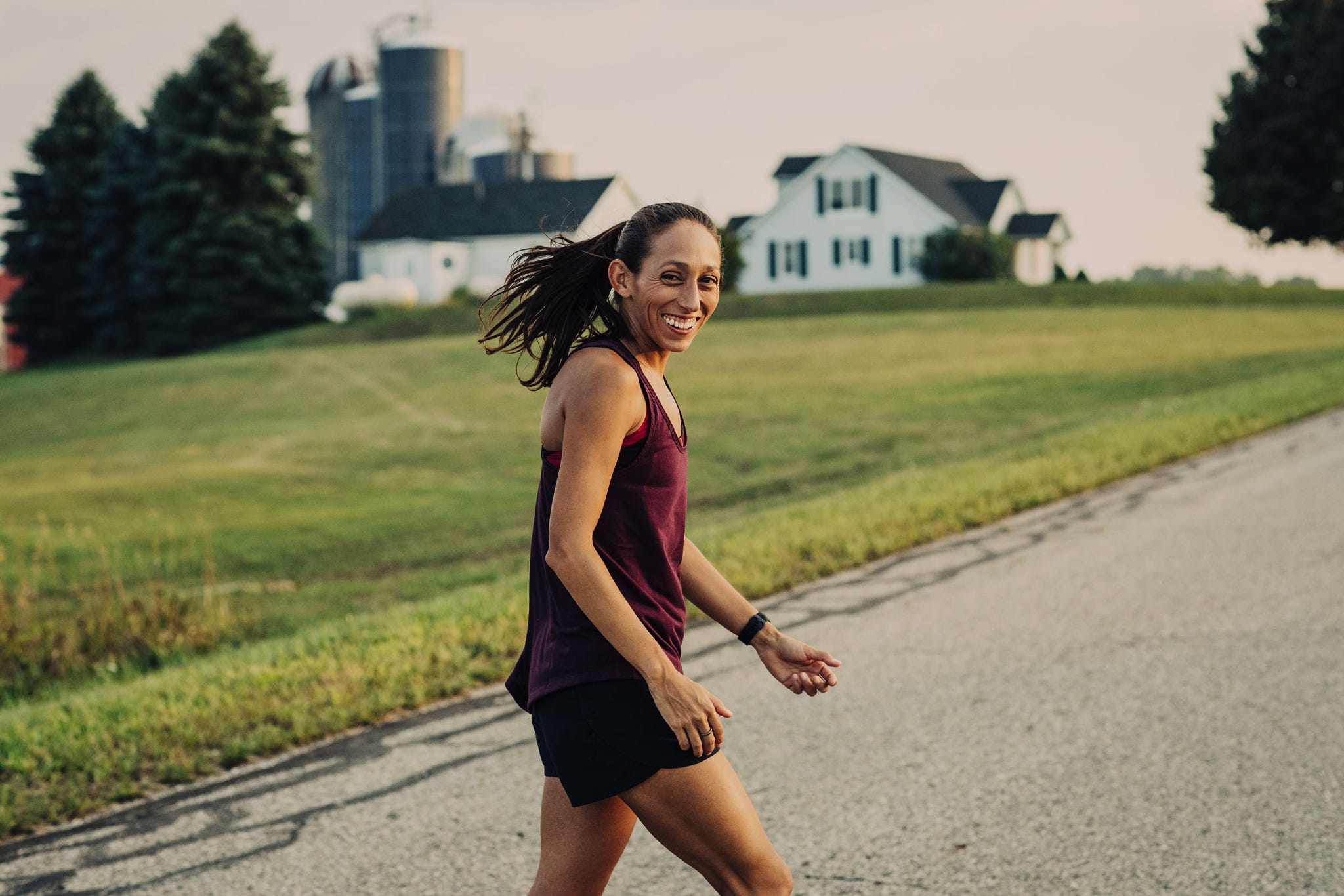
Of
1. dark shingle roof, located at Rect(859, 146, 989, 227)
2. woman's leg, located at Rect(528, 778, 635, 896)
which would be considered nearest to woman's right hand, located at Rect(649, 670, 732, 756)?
woman's leg, located at Rect(528, 778, 635, 896)

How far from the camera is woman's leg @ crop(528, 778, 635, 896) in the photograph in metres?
2.68

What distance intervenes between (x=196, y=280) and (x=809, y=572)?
1835 inches

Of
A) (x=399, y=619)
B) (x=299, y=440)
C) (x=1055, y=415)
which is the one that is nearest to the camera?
(x=399, y=619)

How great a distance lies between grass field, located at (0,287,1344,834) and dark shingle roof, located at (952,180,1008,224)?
22206 millimetres

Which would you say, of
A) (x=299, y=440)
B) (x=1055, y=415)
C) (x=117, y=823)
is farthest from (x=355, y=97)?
(x=117, y=823)

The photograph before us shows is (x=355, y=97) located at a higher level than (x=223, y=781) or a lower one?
higher


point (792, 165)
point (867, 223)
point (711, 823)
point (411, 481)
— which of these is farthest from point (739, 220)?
point (711, 823)

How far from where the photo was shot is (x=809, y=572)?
27.4 feet

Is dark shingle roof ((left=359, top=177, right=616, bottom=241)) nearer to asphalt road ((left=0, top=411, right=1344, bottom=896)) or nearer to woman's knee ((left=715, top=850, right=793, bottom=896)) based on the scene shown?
asphalt road ((left=0, top=411, right=1344, bottom=896))

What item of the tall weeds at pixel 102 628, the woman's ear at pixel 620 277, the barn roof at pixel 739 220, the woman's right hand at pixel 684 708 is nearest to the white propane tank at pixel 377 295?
the barn roof at pixel 739 220

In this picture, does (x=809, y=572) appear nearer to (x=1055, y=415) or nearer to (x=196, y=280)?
(x=1055, y=415)

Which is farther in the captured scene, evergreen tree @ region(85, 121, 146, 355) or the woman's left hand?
evergreen tree @ region(85, 121, 146, 355)

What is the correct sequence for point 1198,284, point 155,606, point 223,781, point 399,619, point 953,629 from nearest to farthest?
1. point 223,781
2. point 953,629
3. point 399,619
4. point 155,606
5. point 1198,284

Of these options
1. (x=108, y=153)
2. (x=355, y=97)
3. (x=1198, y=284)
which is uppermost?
(x=355, y=97)
